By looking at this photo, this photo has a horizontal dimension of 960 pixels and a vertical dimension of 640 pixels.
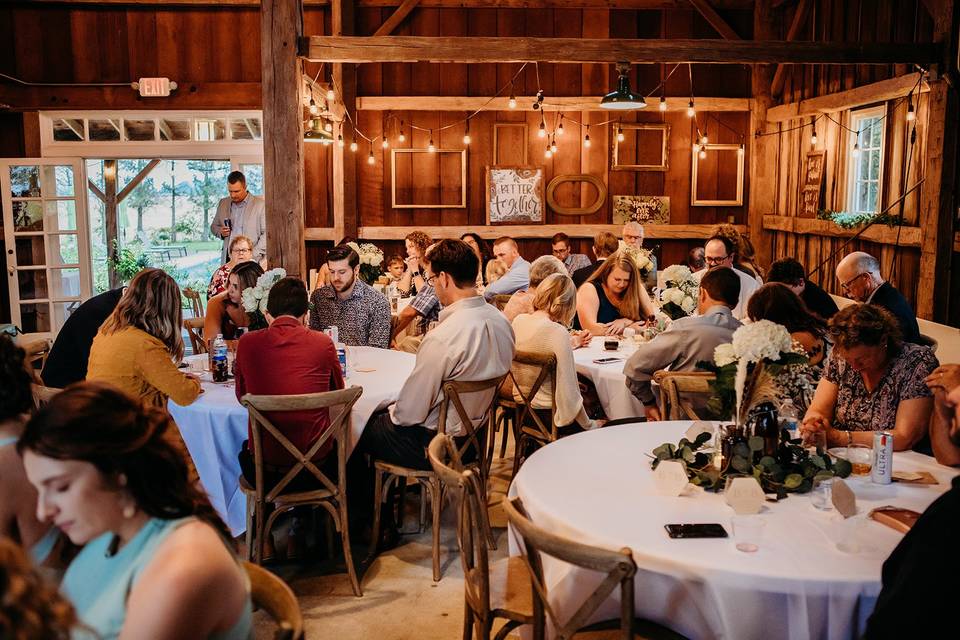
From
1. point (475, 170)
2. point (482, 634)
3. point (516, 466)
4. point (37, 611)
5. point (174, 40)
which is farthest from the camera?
point (475, 170)

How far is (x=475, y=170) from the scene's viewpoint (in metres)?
11.3

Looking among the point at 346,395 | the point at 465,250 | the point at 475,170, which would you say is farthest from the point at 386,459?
the point at 475,170

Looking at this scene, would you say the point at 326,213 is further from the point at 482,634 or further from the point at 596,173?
the point at 482,634

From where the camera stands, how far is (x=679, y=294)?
5.73m

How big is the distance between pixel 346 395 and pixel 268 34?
3631 millimetres

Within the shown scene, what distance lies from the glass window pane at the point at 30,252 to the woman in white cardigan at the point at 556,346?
7250 millimetres

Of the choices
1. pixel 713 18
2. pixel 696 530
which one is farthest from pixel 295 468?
pixel 713 18

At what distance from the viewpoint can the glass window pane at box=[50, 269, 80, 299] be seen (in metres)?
10.4

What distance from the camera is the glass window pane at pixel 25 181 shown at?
32.9ft

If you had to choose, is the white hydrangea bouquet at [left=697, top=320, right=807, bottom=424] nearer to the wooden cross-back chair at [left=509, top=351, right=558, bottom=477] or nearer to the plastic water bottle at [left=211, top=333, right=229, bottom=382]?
the wooden cross-back chair at [left=509, top=351, right=558, bottom=477]

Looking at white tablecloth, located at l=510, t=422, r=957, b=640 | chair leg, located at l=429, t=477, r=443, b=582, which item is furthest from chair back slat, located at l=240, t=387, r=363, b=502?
white tablecloth, located at l=510, t=422, r=957, b=640

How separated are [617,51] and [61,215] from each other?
251 inches

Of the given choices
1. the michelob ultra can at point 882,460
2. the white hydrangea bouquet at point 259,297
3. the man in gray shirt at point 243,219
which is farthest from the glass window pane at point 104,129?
the michelob ultra can at point 882,460

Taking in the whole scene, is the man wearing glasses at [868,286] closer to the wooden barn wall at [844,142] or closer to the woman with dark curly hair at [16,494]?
the wooden barn wall at [844,142]
